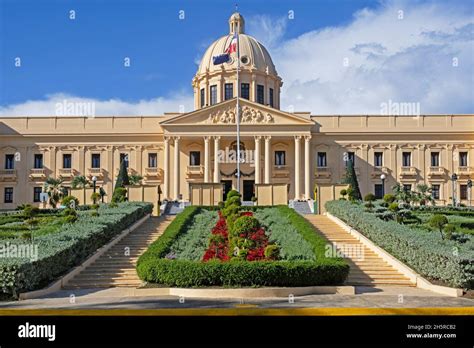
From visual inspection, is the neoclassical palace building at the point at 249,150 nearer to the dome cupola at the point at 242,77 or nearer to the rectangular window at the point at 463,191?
the rectangular window at the point at 463,191

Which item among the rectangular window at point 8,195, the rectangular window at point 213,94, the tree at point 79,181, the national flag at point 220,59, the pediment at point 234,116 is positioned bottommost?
the rectangular window at point 8,195

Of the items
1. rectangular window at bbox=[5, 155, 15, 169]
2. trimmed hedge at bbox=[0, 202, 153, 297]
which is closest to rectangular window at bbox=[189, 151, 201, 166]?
rectangular window at bbox=[5, 155, 15, 169]

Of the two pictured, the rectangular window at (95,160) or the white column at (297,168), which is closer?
the white column at (297,168)

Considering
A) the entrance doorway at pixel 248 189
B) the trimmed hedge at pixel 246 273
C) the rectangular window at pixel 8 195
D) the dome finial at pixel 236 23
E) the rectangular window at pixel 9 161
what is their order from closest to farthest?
the trimmed hedge at pixel 246 273 < the entrance doorway at pixel 248 189 < the rectangular window at pixel 8 195 < the rectangular window at pixel 9 161 < the dome finial at pixel 236 23

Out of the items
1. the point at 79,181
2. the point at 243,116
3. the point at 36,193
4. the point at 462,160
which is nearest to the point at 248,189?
the point at 243,116

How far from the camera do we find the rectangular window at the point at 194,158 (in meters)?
49.8

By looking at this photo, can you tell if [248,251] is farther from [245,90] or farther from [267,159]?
[245,90]

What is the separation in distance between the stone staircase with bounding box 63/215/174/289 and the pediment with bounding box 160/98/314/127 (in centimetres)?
2599

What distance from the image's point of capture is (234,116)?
48.4 metres

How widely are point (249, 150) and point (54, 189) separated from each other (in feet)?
53.4

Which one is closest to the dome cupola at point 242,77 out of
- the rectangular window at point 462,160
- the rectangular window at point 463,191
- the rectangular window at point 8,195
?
the rectangular window at point 462,160

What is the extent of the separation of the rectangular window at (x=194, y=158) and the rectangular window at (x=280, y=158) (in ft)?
21.9

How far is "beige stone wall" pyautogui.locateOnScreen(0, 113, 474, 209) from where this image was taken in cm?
4938
